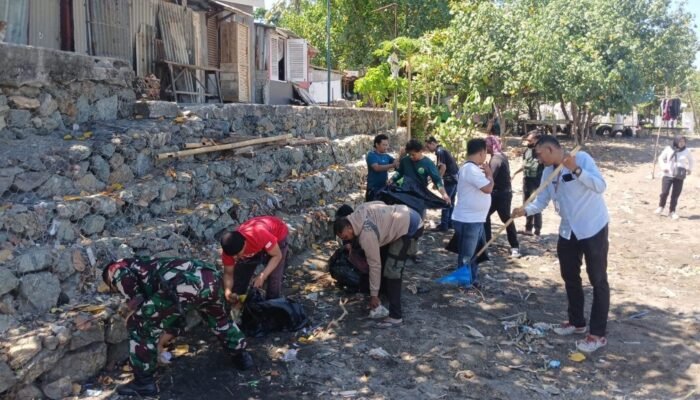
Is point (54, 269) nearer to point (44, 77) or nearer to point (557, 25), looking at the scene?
point (44, 77)

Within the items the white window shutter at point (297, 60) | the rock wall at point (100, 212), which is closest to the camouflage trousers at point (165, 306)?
the rock wall at point (100, 212)

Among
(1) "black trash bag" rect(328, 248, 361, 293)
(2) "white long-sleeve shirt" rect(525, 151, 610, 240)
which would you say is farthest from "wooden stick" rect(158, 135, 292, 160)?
(2) "white long-sleeve shirt" rect(525, 151, 610, 240)

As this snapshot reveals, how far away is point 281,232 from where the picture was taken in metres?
4.86

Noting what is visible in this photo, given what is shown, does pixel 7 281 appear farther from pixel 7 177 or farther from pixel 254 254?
pixel 254 254

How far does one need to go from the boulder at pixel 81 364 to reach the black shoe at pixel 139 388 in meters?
0.30

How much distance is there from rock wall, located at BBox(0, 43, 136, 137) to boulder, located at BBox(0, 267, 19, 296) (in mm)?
1453

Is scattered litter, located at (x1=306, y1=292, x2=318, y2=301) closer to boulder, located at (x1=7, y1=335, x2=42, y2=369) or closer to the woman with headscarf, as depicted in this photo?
boulder, located at (x1=7, y1=335, x2=42, y2=369)

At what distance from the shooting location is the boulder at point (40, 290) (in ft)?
12.5

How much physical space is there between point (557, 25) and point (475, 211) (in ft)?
43.3

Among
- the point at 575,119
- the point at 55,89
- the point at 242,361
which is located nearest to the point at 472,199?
the point at 242,361

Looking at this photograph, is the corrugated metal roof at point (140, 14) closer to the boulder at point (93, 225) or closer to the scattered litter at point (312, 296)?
the boulder at point (93, 225)

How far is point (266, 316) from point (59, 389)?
1.74 metres

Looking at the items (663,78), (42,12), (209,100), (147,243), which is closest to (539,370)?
(147,243)

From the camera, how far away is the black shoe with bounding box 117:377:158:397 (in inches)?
149
